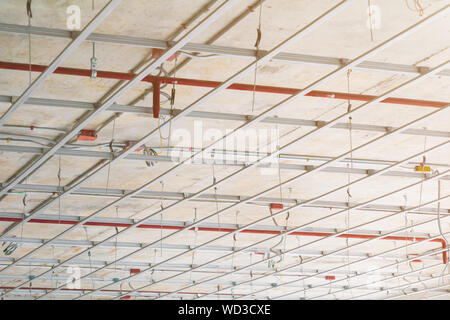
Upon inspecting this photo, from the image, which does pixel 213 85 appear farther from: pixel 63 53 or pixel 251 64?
pixel 63 53

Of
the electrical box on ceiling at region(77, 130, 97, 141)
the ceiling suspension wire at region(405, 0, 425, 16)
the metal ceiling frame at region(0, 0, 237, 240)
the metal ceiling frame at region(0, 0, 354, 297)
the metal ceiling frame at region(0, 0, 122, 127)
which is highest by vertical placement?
the ceiling suspension wire at region(405, 0, 425, 16)

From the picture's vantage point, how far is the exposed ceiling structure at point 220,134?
11477mm

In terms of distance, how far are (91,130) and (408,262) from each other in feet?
58.1

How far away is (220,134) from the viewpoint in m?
15.9

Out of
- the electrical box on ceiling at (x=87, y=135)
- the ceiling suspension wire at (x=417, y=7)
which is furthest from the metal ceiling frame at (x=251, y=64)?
the electrical box on ceiling at (x=87, y=135)

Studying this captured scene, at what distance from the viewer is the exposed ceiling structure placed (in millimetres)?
11477

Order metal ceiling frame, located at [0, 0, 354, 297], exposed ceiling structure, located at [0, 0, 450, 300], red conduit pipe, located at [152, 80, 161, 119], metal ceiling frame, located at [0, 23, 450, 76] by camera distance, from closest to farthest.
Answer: metal ceiling frame, located at [0, 0, 354, 297] < metal ceiling frame, located at [0, 23, 450, 76] < exposed ceiling structure, located at [0, 0, 450, 300] < red conduit pipe, located at [152, 80, 161, 119]

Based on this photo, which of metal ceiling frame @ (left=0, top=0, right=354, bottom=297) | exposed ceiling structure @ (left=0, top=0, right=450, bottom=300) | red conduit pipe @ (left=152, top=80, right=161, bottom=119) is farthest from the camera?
red conduit pipe @ (left=152, top=80, right=161, bottom=119)

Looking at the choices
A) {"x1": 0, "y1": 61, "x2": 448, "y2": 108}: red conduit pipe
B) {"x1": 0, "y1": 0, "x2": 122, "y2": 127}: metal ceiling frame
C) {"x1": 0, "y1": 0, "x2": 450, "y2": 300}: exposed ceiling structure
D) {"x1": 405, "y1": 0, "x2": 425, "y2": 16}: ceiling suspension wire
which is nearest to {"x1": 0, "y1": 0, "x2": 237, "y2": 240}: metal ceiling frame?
{"x1": 0, "y1": 0, "x2": 450, "y2": 300}: exposed ceiling structure

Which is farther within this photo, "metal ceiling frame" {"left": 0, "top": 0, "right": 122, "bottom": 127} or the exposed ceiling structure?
the exposed ceiling structure

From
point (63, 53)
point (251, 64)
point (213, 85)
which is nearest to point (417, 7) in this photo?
point (251, 64)

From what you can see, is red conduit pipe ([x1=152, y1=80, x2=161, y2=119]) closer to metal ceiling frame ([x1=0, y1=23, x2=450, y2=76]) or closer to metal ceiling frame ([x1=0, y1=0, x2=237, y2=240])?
metal ceiling frame ([x1=0, y1=0, x2=237, y2=240])

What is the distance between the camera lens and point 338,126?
15680mm
